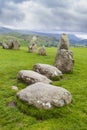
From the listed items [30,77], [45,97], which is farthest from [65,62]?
[45,97]

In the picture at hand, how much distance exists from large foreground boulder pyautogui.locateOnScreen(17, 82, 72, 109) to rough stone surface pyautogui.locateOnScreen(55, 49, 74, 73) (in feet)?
46.6

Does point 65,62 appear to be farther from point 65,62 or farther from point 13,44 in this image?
point 13,44

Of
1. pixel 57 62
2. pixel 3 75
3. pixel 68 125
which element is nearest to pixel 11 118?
pixel 68 125

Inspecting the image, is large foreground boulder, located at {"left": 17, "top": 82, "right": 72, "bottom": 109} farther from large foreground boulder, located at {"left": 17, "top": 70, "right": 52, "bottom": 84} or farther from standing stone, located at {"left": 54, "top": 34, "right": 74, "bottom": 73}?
standing stone, located at {"left": 54, "top": 34, "right": 74, "bottom": 73}

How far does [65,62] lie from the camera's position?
33281mm

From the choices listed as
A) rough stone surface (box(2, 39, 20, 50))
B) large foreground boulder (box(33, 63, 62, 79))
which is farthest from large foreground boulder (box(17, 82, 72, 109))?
rough stone surface (box(2, 39, 20, 50))

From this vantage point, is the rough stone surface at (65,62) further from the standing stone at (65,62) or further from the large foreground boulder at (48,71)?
the large foreground boulder at (48,71)

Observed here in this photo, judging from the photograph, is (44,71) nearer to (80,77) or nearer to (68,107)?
(80,77)

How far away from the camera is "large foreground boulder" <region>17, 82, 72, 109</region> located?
17516mm

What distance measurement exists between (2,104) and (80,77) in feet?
44.6

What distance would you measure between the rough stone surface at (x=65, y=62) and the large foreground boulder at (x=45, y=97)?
14.2 metres

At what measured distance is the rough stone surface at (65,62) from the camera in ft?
108

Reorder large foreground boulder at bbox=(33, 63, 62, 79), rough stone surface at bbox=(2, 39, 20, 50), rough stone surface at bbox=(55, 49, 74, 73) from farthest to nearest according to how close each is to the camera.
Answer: rough stone surface at bbox=(2, 39, 20, 50), rough stone surface at bbox=(55, 49, 74, 73), large foreground boulder at bbox=(33, 63, 62, 79)

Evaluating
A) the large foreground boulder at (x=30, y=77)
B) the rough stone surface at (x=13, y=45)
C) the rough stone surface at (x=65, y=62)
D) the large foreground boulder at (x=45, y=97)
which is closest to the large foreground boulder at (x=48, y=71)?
the large foreground boulder at (x=30, y=77)
